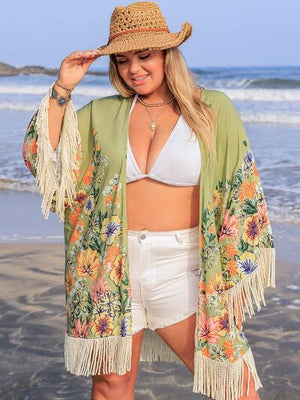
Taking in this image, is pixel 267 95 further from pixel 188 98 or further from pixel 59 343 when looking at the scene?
pixel 188 98

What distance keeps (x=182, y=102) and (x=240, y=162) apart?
31cm

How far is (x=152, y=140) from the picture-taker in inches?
110

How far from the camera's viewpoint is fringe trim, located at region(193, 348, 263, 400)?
2.80 metres

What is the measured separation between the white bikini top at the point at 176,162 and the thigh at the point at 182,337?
0.55 m

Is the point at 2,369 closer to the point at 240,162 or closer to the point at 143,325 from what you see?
the point at 143,325

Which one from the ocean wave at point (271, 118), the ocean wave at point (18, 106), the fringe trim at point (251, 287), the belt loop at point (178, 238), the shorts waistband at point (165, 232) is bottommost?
the fringe trim at point (251, 287)

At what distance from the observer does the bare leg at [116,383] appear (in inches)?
116

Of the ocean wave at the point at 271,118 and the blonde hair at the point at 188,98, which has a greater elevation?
the ocean wave at the point at 271,118

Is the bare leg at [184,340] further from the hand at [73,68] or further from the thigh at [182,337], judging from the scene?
the hand at [73,68]

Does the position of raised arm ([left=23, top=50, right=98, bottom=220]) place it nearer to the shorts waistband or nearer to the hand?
the hand

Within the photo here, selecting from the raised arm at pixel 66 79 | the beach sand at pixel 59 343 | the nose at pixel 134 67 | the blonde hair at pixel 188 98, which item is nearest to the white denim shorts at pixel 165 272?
the blonde hair at pixel 188 98

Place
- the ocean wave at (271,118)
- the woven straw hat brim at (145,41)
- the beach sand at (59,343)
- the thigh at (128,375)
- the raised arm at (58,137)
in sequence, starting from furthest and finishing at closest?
the ocean wave at (271,118)
the beach sand at (59,343)
the thigh at (128,375)
the raised arm at (58,137)
the woven straw hat brim at (145,41)

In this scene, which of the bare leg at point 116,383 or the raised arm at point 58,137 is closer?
the raised arm at point 58,137

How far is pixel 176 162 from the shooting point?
271 centimetres
